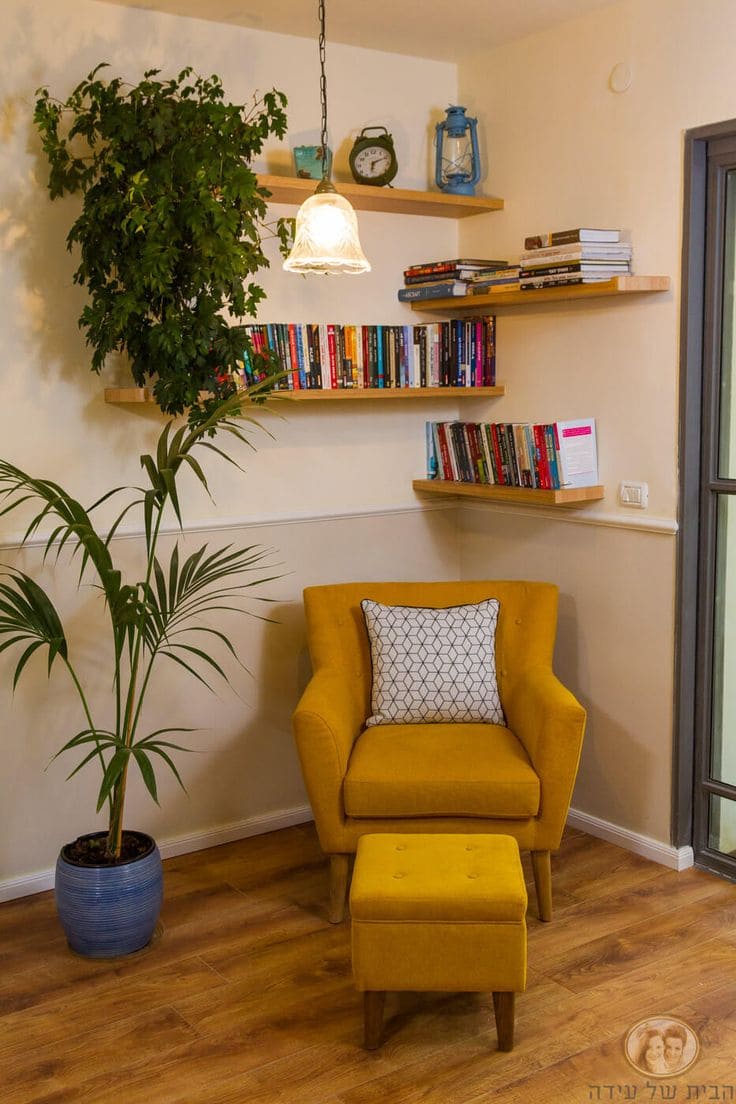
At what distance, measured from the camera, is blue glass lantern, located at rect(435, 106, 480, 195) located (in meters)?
3.95

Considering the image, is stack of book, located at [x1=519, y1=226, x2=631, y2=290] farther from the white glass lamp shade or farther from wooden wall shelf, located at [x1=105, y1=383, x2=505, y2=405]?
the white glass lamp shade

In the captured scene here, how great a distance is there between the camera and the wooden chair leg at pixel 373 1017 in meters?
2.57

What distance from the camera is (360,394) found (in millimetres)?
3752

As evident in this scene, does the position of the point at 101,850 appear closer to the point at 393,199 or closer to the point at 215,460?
the point at 215,460

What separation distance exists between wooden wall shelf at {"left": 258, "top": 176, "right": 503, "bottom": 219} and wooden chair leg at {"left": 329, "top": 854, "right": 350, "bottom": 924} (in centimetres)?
204

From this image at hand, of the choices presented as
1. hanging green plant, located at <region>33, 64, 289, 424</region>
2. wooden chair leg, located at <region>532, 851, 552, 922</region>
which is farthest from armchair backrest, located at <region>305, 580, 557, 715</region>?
hanging green plant, located at <region>33, 64, 289, 424</region>

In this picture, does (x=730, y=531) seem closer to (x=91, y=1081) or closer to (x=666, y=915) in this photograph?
(x=666, y=915)

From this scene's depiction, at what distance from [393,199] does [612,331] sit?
34.8 inches

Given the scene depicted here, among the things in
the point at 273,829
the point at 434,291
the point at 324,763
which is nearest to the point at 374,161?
the point at 434,291

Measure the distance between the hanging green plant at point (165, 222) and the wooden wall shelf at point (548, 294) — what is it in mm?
907

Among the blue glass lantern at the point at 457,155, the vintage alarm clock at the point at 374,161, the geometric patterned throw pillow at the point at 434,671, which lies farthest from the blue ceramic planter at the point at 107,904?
the blue glass lantern at the point at 457,155

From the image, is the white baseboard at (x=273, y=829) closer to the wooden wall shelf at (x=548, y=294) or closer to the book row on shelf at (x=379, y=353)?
the book row on shelf at (x=379, y=353)

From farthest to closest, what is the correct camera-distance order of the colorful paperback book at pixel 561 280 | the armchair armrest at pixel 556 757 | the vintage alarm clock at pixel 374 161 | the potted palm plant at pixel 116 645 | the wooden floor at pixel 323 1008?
the vintage alarm clock at pixel 374 161, the colorful paperback book at pixel 561 280, the armchair armrest at pixel 556 757, the potted palm plant at pixel 116 645, the wooden floor at pixel 323 1008

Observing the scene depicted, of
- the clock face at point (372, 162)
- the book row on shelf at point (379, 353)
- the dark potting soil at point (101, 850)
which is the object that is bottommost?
the dark potting soil at point (101, 850)
